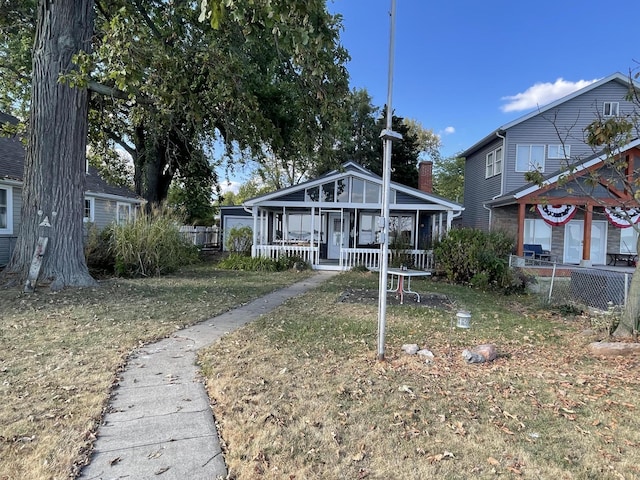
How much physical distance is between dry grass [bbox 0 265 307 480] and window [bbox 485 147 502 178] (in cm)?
1363

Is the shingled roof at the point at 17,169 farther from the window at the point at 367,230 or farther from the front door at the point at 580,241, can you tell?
the front door at the point at 580,241

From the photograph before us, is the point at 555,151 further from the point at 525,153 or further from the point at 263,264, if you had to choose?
the point at 263,264

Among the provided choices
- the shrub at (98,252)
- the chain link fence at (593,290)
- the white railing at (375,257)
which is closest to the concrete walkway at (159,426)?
the chain link fence at (593,290)

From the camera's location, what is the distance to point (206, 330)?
594 cm

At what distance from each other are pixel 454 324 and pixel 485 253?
220 inches

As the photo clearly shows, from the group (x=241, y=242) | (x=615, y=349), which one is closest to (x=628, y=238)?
(x=615, y=349)

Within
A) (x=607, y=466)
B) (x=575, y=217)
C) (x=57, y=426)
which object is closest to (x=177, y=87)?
(x=57, y=426)

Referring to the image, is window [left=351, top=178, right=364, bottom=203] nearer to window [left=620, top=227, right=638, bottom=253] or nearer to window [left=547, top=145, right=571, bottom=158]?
window [left=547, top=145, right=571, bottom=158]

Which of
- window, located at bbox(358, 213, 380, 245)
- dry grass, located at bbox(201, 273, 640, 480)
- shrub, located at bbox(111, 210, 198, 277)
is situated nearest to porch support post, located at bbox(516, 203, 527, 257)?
window, located at bbox(358, 213, 380, 245)

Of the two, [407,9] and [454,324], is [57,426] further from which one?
[407,9]

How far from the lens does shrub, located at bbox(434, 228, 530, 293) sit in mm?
11031

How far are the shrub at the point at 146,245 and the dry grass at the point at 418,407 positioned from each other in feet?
21.6

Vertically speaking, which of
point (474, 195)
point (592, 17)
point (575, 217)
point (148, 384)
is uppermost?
point (592, 17)

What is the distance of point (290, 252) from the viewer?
15.8 metres
